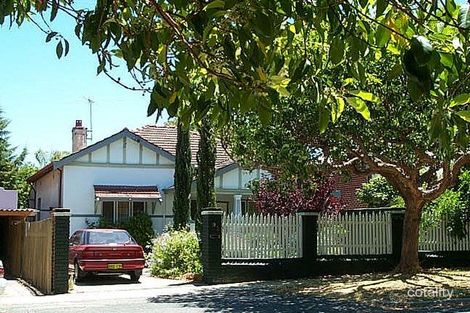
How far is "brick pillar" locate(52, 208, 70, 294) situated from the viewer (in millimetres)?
15898

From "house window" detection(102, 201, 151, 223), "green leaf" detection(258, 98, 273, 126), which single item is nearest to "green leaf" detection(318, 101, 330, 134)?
"green leaf" detection(258, 98, 273, 126)

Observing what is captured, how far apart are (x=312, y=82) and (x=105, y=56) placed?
149 cm

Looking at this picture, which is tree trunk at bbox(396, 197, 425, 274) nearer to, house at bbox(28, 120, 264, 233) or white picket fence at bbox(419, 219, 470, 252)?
white picket fence at bbox(419, 219, 470, 252)

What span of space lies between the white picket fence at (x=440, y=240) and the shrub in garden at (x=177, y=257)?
6924 mm

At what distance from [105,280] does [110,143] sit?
11355 millimetres

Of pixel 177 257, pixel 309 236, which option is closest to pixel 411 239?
pixel 309 236

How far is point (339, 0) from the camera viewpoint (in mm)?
3887

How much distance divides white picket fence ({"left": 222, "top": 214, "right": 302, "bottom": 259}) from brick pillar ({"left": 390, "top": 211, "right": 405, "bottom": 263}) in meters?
3.03

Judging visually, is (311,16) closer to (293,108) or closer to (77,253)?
(293,108)

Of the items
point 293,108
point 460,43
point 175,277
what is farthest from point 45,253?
point 460,43

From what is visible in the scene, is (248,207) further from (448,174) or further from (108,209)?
(448,174)

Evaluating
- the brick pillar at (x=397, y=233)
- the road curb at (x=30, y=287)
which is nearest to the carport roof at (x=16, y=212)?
the road curb at (x=30, y=287)

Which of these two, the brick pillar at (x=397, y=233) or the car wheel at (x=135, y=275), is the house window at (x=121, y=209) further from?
the brick pillar at (x=397, y=233)

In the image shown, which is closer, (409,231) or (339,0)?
(339,0)
